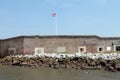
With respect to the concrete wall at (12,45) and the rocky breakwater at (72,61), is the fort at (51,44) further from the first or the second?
the rocky breakwater at (72,61)

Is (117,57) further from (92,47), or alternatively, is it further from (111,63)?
(92,47)

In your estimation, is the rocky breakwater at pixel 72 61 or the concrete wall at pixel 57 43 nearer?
the rocky breakwater at pixel 72 61

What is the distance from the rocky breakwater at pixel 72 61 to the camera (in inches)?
1133

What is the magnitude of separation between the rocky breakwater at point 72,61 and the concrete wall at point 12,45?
450cm

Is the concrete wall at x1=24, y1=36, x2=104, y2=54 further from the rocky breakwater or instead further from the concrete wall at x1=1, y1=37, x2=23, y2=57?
the rocky breakwater

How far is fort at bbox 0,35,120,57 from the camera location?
40531 millimetres

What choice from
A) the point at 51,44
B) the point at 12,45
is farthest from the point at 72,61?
the point at 12,45

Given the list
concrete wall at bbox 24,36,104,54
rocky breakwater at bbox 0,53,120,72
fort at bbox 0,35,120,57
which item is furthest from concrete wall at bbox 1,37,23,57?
rocky breakwater at bbox 0,53,120,72

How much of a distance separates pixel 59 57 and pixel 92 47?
10136 millimetres

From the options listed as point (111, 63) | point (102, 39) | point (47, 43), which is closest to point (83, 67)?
point (111, 63)

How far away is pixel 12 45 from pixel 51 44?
4.81 metres

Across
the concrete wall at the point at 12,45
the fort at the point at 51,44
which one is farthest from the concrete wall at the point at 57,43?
the concrete wall at the point at 12,45

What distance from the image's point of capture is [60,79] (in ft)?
72.5

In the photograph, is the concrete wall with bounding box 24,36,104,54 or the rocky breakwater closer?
the rocky breakwater
